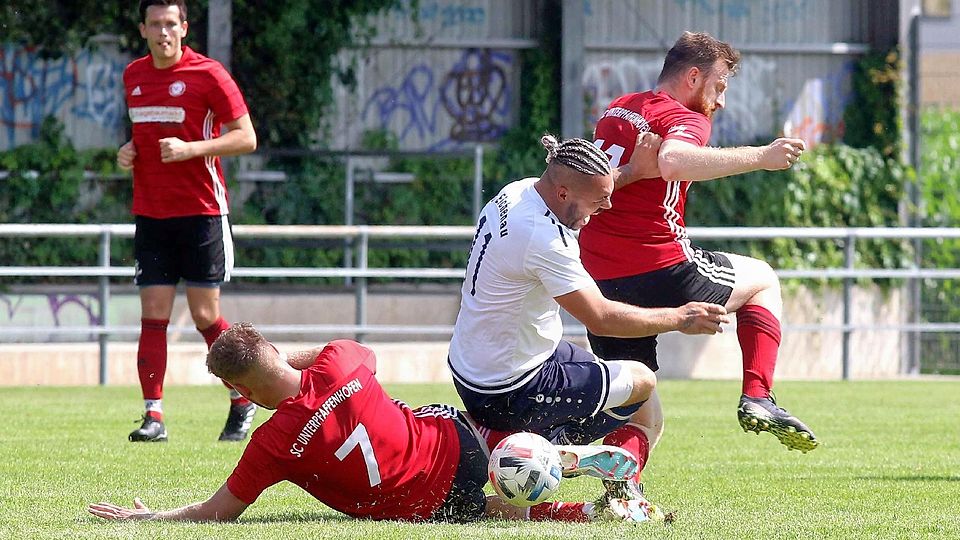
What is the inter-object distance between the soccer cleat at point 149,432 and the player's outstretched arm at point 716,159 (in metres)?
3.38

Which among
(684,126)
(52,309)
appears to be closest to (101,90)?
(52,309)

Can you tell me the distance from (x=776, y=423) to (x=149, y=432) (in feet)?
11.8

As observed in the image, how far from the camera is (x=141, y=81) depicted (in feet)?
27.8

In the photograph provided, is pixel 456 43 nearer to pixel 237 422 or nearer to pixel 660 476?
pixel 237 422

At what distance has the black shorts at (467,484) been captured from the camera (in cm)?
559

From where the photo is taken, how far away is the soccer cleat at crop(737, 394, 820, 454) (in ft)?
20.0

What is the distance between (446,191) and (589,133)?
75.9 inches

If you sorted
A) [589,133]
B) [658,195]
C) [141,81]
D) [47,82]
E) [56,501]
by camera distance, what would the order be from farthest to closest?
[589,133] < [47,82] < [141,81] < [658,195] < [56,501]

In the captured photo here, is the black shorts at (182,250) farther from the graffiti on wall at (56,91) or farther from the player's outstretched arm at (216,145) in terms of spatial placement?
the graffiti on wall at (56,91)

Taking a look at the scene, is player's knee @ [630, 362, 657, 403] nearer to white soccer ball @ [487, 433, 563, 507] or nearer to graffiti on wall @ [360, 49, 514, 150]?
white soccer ball @ [487, 433, 563, 507]

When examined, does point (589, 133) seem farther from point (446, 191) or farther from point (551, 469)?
point (551, 469)

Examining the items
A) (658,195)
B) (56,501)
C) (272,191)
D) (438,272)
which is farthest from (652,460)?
(272,191)

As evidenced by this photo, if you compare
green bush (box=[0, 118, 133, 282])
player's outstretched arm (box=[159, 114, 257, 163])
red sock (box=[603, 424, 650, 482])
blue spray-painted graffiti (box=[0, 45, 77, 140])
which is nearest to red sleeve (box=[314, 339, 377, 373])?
red sock (box=[603, 424, 650, 482])

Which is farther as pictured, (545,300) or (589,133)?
(589,133)
